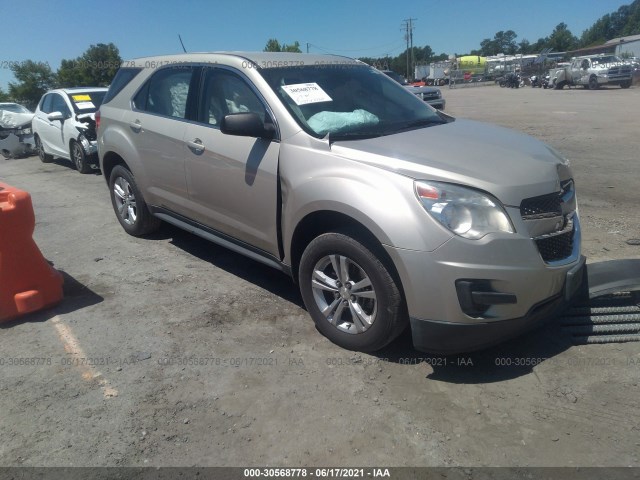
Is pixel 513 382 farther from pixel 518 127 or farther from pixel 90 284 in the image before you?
pixel 518 127

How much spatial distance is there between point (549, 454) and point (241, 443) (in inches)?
60.6

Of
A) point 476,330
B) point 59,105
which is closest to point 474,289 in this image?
point 476,330

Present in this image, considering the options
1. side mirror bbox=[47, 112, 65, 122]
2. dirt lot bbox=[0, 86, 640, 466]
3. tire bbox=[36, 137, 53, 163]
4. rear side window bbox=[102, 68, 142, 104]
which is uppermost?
rear side window bbox=[102, 68, 142, 104]

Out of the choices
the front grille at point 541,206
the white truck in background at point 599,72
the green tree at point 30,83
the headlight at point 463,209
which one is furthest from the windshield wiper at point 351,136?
the green tree at point 30,83

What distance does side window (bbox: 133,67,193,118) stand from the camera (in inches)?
190

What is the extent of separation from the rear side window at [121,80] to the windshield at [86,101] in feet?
17.7

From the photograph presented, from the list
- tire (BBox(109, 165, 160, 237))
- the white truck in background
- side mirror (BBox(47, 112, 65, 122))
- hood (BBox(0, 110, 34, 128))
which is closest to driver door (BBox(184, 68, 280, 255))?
tire (BBox(109, 165, 160, 237))

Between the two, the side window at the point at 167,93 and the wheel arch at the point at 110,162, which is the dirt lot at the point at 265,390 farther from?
the side window at the point at 167,93

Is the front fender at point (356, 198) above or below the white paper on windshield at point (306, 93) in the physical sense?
below

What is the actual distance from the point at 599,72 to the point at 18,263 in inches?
1465

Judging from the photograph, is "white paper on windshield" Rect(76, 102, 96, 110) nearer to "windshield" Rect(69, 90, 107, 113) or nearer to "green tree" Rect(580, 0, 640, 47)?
"windshield" Rect(69, 90, 107, 113)

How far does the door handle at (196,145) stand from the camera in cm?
445

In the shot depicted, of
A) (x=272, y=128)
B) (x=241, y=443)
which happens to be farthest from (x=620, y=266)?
(x=241, y=443)

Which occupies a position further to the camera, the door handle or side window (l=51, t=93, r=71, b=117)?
side window (l=51, t=93, r=71, b=117)
